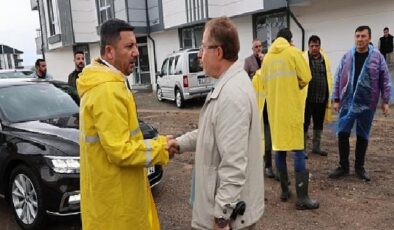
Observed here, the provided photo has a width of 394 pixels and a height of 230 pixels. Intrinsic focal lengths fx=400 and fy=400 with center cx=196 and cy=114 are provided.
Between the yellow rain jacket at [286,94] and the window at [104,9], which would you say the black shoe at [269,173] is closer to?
the yellow rain jacket at [286,94]

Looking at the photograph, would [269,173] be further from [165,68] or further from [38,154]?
[165,68]

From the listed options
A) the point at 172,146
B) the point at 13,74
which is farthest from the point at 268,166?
the point at 13,74

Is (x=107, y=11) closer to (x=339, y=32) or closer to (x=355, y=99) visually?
(x=339, y=32)

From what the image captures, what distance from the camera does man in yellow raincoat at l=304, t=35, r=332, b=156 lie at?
21.2 ft

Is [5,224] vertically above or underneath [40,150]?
underneath

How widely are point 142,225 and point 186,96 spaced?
11262 mm

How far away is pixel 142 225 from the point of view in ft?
8.43

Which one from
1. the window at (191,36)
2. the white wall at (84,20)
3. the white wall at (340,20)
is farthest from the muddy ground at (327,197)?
the white wall at (84,20)

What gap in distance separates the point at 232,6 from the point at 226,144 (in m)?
14.7

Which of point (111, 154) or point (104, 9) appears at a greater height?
point (104, 9)

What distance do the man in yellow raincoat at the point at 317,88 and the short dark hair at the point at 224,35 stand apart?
14.6 ft

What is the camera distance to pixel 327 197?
484 cm

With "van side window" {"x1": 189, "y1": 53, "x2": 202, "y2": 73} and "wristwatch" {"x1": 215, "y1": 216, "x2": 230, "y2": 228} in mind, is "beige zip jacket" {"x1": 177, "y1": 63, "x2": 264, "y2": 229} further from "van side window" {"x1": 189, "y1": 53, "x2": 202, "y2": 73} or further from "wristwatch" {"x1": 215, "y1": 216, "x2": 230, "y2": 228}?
"van side window" {"x1": 189, "y1": 53, "x2": 202, "y2": 73}

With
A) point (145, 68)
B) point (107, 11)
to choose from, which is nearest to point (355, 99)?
point (145, 68)
